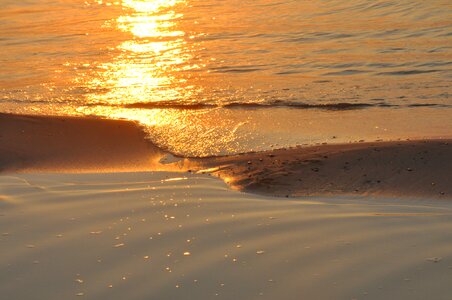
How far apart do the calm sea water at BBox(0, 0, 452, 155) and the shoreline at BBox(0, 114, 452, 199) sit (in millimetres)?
469

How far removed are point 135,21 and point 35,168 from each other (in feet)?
39.2

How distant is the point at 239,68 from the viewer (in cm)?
1253

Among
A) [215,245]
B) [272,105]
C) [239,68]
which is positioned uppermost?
[239,68]

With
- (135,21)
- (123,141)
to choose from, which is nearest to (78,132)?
(123,141)

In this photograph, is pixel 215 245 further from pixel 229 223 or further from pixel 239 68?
pixel 239 68

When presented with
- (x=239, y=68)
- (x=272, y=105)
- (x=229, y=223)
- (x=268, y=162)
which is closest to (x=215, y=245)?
(x=229, y=223)

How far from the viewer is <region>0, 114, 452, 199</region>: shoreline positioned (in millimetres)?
6039

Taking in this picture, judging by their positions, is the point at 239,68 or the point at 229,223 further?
the point at 239,68

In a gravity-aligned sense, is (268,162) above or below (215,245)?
above

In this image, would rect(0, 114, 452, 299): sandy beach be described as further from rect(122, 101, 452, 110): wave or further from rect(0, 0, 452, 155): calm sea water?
rect(122, 101, 452, 110): wave

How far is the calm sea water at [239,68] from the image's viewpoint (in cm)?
888

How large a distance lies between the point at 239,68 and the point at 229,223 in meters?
7.77

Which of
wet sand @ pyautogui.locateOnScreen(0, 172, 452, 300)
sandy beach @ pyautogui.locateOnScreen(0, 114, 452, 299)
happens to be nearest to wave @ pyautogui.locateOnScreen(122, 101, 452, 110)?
sandy beach @ pyautogui.locateOnScreen(0, 114, 452, 299)

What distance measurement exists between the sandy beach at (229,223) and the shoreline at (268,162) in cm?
2
